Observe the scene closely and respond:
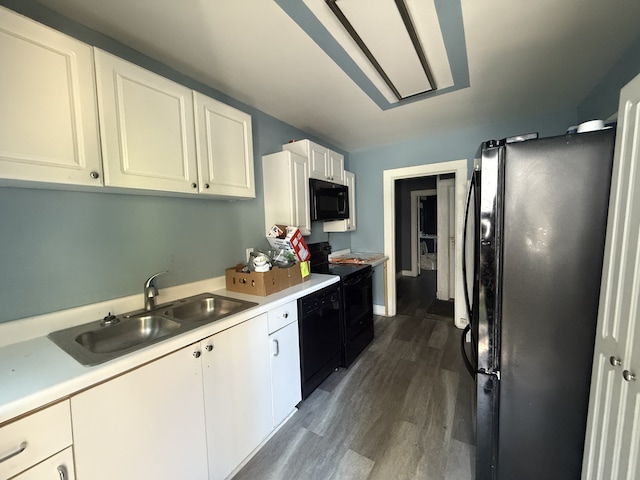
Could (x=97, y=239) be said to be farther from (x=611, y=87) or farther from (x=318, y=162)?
(x=611, y=87)

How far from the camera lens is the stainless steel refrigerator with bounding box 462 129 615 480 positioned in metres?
0.96

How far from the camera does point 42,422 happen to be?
0.77 metres

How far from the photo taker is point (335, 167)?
2910mm

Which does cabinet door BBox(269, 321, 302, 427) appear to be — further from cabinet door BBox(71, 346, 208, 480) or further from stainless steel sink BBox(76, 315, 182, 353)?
stainless steel sink BBox(76, 315, 182, 353)

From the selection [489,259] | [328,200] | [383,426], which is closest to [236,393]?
[383,426]

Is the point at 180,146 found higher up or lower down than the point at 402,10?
lower down

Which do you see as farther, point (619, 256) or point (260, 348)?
point (260, 348)

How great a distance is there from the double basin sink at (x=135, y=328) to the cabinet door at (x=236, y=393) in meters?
0.14

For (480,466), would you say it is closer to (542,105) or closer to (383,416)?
(383,416)

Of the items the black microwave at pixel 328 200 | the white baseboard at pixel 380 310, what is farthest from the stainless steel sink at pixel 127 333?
the white baseboard at pixel 380 310

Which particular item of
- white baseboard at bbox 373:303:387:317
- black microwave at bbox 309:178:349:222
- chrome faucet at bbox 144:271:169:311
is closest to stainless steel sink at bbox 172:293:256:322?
chrome faucet at bbox 144:271:169:311

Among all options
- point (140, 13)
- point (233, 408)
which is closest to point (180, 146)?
point (140, 13)

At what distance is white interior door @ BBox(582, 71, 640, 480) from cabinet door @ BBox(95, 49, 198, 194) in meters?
1.91

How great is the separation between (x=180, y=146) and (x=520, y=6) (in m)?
1.89
